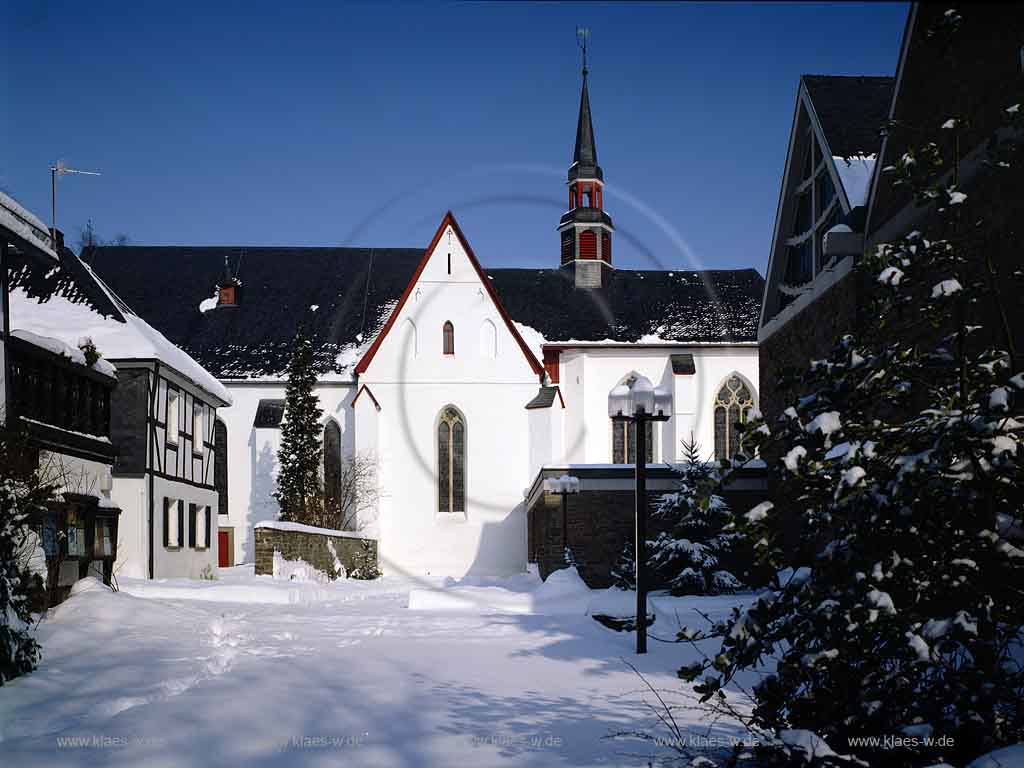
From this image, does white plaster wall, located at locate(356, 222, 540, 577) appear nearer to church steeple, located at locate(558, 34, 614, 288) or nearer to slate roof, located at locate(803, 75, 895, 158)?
church steeple, located at locate(558, 34, 614, 288)

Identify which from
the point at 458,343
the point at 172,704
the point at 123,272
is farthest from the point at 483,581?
the point at 172,704

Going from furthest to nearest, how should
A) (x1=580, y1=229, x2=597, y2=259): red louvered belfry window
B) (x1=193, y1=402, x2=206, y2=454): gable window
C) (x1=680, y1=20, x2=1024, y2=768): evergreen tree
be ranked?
(x1=580, y1=229, x2=597, y2=259): red louvered belfry window
(x1=193, y1=402, x2=206, y2=454): gable window
(x1=680, y1=20, x2=1024, y2=768): evergreen tree

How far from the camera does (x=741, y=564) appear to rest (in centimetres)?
2191

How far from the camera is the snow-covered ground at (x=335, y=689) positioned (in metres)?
6.30

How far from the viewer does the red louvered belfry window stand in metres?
42.7

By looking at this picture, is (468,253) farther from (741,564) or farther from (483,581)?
(741,564)

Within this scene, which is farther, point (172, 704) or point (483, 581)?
point (483, 581)

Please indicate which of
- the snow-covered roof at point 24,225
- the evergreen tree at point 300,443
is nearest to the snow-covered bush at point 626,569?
the snow-covered roof at point 24,225

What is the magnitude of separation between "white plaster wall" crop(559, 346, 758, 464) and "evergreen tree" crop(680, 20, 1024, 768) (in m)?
33.0

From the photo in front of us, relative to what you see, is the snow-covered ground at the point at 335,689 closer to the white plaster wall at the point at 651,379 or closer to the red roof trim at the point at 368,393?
the red roof trim at the point at 368,393

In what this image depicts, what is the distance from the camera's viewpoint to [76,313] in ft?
75.3

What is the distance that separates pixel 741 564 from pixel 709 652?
11.6 m

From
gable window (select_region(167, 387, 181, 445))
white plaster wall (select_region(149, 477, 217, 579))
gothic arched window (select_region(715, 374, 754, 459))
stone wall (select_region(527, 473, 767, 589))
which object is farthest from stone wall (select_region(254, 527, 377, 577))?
gothic arched window (select_region(715, 374, 754, 459))

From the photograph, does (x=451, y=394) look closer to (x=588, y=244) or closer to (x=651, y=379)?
(x=651, y=379)
